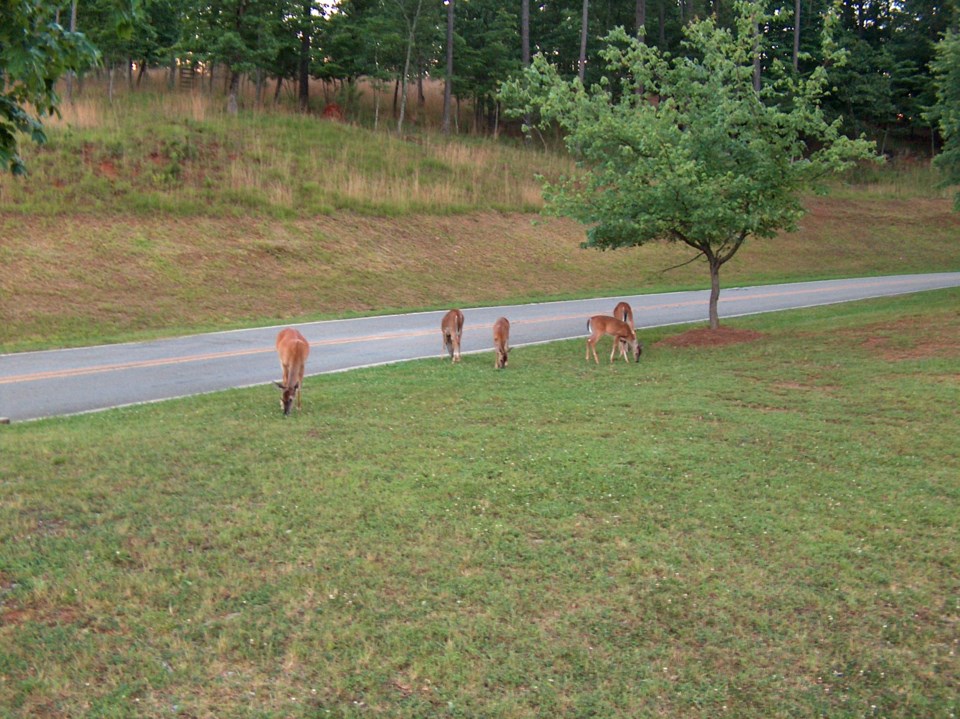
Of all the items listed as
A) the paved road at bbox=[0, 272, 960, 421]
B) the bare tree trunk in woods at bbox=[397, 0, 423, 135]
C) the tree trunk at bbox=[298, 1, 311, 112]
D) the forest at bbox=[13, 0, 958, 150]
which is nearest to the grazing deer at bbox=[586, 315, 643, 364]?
the paved road at bbox=[0, 272, 960, 421]

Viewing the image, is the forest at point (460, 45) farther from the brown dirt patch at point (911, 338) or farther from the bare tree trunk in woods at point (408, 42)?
the brown dirt patch at point (911, 338)

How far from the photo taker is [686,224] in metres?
17.5

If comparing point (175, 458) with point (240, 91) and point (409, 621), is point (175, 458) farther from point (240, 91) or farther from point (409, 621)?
point (240, 91)

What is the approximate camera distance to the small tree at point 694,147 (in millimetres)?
16953

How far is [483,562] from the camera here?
6660mm

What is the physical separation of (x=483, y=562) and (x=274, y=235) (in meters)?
22.3

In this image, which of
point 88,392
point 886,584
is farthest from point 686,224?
point 886,584

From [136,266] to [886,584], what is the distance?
67.5 ft

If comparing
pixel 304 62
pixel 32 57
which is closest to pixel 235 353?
pixel 32 57

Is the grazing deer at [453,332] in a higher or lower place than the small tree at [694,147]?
lower

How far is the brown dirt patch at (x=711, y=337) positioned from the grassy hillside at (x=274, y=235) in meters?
4.06

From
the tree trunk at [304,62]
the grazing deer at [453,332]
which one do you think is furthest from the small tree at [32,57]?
the tree trunk at [304,62]

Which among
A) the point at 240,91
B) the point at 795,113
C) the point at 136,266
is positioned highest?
the point at 240,91

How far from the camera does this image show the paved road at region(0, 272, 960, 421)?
43.2 ft
